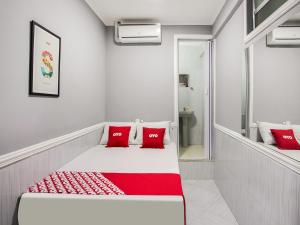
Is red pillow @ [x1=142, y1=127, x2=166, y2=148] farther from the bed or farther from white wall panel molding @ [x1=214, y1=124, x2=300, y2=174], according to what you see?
the bed

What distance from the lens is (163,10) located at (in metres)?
3.48

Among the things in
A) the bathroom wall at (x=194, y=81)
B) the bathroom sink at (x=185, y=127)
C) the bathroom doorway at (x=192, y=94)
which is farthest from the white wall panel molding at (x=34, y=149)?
the bathroom wall at (x=194, y=81)

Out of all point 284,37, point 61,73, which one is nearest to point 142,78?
point 61,73

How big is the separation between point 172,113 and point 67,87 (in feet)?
6.61

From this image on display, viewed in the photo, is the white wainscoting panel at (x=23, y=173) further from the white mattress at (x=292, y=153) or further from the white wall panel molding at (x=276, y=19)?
the white wall panel molding at (x=276, y=19)

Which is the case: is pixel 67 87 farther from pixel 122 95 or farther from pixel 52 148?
pixel 122 95

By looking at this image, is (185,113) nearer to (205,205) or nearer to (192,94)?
(192,94)

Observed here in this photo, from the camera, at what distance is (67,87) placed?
2615mm

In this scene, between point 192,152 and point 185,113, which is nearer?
→ point 192,152

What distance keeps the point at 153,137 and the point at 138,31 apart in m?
1.72

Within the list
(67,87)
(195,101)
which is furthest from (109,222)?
(195,101)

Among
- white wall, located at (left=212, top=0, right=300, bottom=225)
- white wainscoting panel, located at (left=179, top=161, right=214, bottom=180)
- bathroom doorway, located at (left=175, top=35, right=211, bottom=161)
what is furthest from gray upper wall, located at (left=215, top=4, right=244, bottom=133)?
bathroom doorway, located at (left=175, top=35, right=211, bottom=161)

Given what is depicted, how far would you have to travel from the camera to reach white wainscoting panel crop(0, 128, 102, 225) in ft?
5.11

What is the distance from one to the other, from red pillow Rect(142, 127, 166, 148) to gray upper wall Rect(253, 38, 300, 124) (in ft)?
5.04
